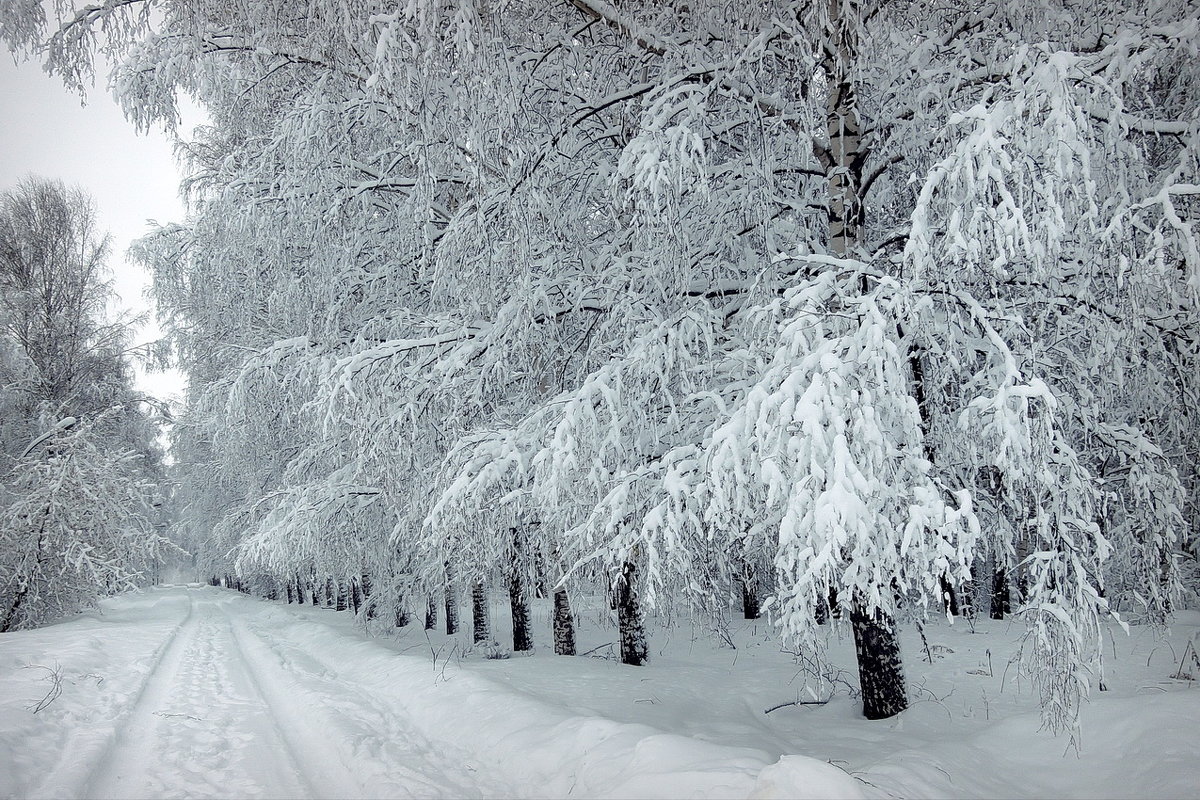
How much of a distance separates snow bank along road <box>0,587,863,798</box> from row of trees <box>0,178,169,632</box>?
537cm

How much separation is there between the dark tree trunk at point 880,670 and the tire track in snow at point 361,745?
3253 millimetres

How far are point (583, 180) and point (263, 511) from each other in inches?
371

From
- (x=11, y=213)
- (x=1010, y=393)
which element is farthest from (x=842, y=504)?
(x=11, y=213)

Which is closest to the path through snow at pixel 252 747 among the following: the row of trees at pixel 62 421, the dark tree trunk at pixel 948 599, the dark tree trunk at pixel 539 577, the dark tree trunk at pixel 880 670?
the dark tree trunk at pixel 539 577

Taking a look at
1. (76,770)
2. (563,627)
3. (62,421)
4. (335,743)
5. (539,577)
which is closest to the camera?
(76,770)

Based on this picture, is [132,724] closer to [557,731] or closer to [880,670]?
[557,731]

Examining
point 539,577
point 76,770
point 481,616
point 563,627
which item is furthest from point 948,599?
point 481,616

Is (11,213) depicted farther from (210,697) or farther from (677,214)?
(677,214)

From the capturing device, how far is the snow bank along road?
3504 millimetres

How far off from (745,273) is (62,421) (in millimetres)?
13924

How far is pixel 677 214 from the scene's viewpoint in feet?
13.9

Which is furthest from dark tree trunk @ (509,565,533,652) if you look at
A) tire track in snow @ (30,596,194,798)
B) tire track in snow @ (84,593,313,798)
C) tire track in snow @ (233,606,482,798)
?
tire track in snow @ (30,596,194,798)

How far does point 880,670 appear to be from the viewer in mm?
5062

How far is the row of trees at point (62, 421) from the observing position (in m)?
12.1
